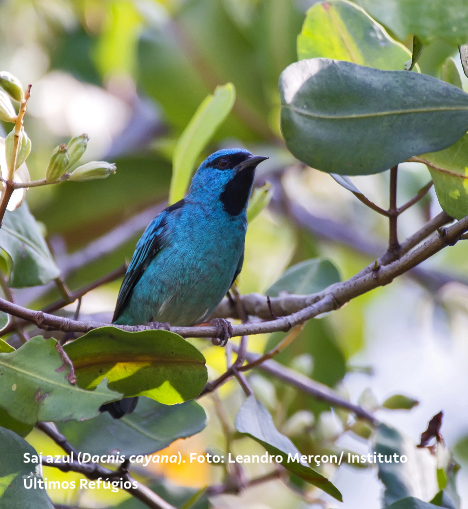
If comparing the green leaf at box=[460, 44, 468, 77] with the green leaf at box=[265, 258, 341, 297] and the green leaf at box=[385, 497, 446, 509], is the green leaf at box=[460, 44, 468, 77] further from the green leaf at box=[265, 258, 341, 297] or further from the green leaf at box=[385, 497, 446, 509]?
the green leaf at box=[385, 497, 446, 509]

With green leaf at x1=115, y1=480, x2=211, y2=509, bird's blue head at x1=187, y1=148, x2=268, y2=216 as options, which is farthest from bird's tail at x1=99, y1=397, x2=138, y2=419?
bird's blue head at x1=187, y1=148, x2=268, y2=216

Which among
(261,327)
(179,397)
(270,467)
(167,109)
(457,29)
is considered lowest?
(270,467)

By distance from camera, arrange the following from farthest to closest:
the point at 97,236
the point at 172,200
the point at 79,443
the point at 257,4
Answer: the point at 97,236, the point at 257,4, the point at 172,200, the point at 79,443

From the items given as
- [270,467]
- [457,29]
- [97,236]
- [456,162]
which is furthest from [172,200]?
[97,236]

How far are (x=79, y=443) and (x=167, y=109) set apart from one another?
3.56 metres

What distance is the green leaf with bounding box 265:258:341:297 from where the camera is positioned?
3.51 m

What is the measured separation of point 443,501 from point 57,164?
2.31 m

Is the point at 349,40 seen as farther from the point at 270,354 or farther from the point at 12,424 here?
the point at 12,424

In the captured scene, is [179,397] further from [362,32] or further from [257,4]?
[257,4]

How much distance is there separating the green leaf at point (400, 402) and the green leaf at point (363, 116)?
1812 mm

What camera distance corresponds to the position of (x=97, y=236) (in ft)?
21.9

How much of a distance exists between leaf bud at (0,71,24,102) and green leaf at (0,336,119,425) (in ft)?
3.05

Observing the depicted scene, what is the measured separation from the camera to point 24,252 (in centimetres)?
297

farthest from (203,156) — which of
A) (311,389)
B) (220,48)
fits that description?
(311,389)
